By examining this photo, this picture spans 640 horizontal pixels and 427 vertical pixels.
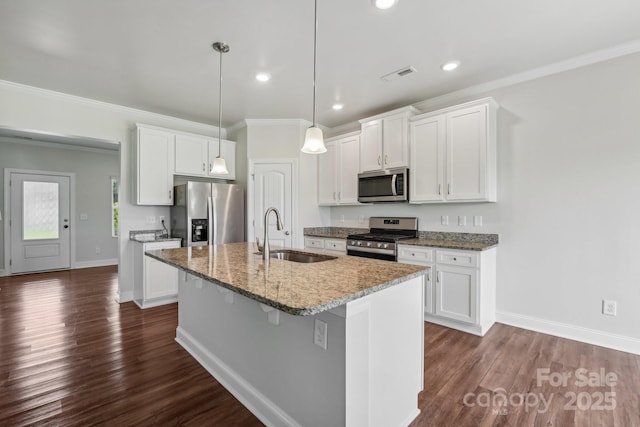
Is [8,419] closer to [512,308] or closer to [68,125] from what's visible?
[68,125]

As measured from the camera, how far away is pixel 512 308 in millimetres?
3189

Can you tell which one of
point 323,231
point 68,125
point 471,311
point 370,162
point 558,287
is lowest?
point 471,311

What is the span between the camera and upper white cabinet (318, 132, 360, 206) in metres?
4.31

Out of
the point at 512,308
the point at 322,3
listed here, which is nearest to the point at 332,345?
the point at 322,3

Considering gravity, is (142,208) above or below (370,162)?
below

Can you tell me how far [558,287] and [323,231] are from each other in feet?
9.97

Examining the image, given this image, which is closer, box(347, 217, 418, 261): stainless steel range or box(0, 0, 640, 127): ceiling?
box(0, 0, 640, 127): ceiling

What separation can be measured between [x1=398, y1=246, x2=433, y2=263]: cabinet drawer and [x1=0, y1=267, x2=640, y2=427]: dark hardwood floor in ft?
2.35

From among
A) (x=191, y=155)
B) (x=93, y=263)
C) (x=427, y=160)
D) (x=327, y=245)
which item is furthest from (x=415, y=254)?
(x=93, y=263)

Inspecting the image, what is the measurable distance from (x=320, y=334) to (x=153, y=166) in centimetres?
361

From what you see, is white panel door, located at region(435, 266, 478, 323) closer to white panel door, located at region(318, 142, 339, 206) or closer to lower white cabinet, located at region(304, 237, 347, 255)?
lower white cabinet, located at region(304, 237, 347, 255)

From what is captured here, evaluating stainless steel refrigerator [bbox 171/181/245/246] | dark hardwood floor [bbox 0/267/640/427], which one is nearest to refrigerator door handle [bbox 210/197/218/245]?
stainless steel refrigerator [bbox 171/181/245/246]

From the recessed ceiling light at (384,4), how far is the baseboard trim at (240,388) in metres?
2.64

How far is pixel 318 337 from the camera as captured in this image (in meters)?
1.43
